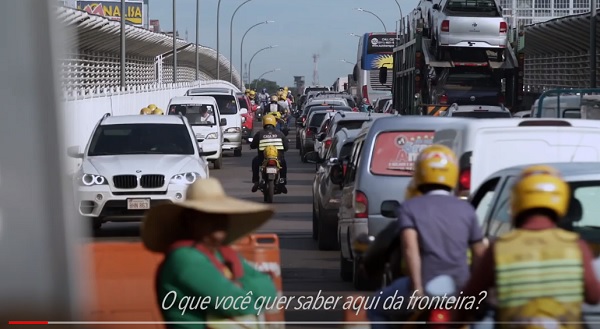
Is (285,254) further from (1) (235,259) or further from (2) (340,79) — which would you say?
(2) (340,79)

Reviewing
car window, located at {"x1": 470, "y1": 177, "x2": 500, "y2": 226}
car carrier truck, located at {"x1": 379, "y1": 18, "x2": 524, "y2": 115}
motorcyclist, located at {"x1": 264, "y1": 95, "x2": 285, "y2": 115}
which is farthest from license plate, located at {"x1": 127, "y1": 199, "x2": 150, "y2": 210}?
motorcyclist, located at {"x1": 264, "y1": 95, "x2": 285, "y2": 115}

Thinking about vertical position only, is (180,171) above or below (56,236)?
below

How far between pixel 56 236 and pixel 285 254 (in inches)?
507

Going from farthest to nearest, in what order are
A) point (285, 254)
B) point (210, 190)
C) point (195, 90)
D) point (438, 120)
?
point (195, 90)
point (285, 254)
point (438, 120)
point (210, 190)

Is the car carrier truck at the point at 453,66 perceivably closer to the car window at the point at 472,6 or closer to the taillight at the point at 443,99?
the taillight at the point at 443,99

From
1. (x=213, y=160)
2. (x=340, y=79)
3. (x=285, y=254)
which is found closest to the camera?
(x=285, y=254)

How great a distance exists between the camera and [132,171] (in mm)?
18109

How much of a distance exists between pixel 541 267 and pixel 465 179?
209 inches

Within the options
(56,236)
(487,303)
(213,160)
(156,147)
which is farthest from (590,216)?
(213,160)

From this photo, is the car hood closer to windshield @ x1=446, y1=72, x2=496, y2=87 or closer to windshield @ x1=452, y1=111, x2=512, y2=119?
windshield @ x1=452, y1=111, x2=512, y2=119

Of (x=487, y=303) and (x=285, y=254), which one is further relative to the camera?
(x=285, y=254)

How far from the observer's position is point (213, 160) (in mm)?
35406

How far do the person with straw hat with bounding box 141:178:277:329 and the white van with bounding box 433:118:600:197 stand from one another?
15.8 ft

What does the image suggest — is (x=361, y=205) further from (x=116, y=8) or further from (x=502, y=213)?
(x=116, y=8)
